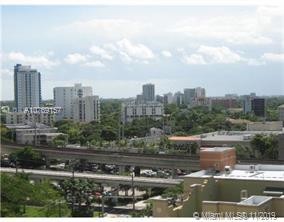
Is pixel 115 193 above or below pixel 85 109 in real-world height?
below

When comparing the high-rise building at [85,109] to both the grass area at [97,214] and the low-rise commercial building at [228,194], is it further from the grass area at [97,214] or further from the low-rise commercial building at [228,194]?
the low-rise commercial building at [228,194]

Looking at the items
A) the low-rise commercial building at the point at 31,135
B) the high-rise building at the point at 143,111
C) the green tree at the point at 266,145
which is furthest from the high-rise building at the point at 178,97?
the green tree at the point at 266,145

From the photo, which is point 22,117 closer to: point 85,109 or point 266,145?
point 85,109

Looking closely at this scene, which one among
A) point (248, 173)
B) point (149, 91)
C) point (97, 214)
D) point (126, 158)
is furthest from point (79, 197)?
point (149, 91)

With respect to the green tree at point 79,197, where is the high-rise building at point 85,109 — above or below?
above

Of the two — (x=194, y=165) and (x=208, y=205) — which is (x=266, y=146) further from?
(x=208, y=205)

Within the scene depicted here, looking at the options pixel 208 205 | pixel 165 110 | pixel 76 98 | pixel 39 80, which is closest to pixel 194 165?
pixel 208 205

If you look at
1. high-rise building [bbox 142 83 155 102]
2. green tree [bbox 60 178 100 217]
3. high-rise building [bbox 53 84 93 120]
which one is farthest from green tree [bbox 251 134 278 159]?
high-rise building [bbox 142 83 155 102]
